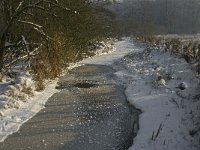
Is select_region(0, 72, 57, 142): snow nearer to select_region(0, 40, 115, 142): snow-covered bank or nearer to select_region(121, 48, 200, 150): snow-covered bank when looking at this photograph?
select_region(0, 40, 115, 142): snow-covered bank

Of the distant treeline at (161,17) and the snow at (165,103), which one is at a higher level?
the snow at (165,103)

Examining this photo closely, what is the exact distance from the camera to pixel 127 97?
567 inches

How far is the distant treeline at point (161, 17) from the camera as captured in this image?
90.6m

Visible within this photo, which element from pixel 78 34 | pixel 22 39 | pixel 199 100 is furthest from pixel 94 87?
pixel 78 34

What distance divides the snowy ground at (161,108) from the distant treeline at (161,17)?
6626 centimetres

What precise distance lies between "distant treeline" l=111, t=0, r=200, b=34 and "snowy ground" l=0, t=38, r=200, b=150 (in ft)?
217

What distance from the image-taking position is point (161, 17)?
331 feet

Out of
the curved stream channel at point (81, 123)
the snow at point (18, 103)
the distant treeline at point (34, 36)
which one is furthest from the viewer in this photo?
the distant treeline at point (34, 36)

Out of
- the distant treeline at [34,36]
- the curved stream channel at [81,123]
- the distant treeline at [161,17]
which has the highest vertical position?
the distant treeline at [34,36]

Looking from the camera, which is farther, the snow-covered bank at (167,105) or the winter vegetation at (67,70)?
the winter vegetation at (67,70)

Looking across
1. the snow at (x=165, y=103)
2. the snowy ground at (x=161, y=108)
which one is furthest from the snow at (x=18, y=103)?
the snow at (x=165, y=103)

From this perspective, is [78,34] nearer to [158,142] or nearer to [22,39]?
[22,39]

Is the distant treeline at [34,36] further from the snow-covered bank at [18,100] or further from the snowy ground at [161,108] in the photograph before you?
the snowy ground at [161,108]

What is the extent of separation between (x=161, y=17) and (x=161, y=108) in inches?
3586
